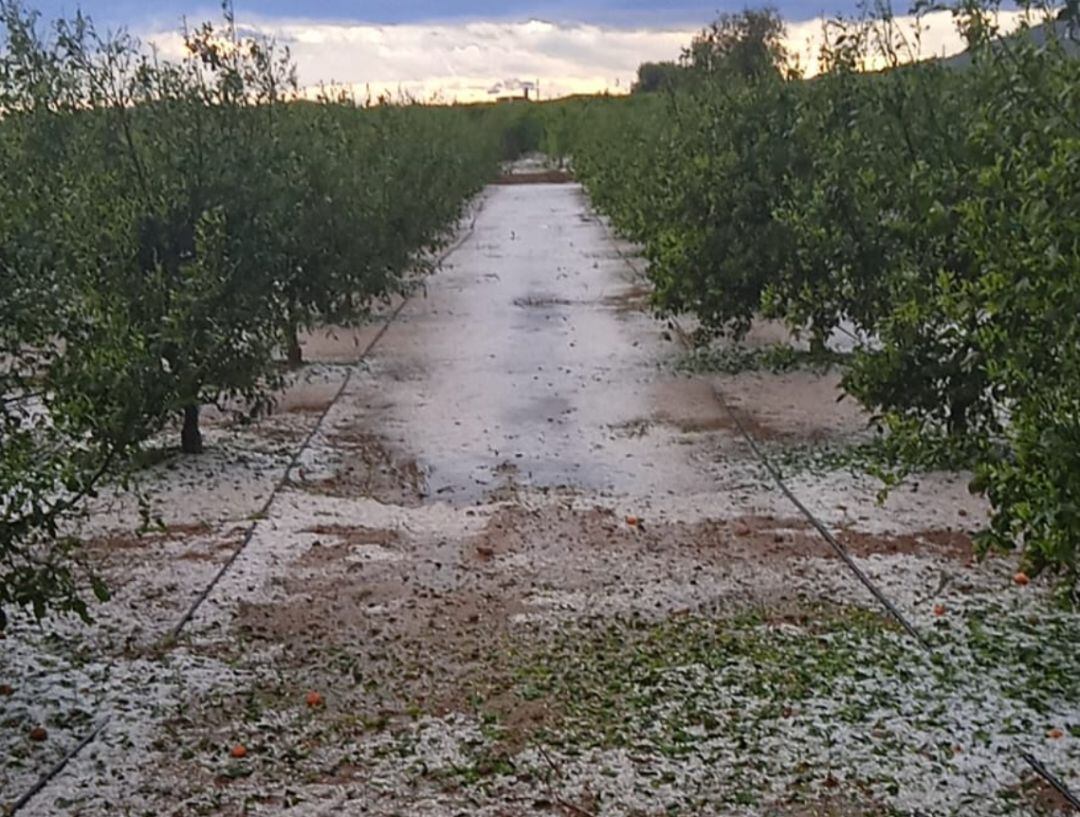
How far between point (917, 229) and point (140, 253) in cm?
478

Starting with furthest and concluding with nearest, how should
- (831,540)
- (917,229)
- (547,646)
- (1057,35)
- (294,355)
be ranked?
(294,355), (917,229), (831,540), (547,646), (1057,35)

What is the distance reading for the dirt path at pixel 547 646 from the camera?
495 centimetres

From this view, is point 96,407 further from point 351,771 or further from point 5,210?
point 351,771

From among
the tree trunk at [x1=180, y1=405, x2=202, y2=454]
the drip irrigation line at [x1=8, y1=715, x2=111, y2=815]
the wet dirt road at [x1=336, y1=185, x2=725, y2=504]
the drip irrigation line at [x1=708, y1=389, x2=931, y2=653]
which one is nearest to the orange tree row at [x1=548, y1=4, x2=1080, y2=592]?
the drip irrigation line at [x1=708, y1=389, x2=931, y2=653]

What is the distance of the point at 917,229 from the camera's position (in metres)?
8.44

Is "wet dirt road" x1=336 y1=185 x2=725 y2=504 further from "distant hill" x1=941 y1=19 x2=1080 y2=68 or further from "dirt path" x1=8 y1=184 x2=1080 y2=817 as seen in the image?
"distant hill" x1=941 y1=19 x2=1080 y2=68

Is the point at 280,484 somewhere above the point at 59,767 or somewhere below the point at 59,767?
below

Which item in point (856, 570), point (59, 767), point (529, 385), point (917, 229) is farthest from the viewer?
point (529, 385)

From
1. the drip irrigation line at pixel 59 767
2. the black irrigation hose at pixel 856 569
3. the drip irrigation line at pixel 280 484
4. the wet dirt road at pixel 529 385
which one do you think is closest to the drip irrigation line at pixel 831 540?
the black irrigation hose at pixel 856 569

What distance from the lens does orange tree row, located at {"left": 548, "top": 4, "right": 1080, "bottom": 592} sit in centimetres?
493

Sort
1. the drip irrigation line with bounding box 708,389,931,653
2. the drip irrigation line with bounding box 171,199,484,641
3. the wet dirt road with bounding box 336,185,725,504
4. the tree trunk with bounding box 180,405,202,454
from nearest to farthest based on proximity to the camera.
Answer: the drip irrigation line with bounding box 708,389,931,653 → the drip irrigation line with bounding box 171,199,484,641 → the wet dirt road with bounding box 336,185,725,504 → the tree trunk with bounding box 180,405,202,454

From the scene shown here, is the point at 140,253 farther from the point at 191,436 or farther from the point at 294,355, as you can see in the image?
the point at 294,355

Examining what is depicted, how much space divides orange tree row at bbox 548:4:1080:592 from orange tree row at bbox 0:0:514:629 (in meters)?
3.05

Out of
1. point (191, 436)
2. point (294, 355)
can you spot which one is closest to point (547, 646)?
point (191, 436)
